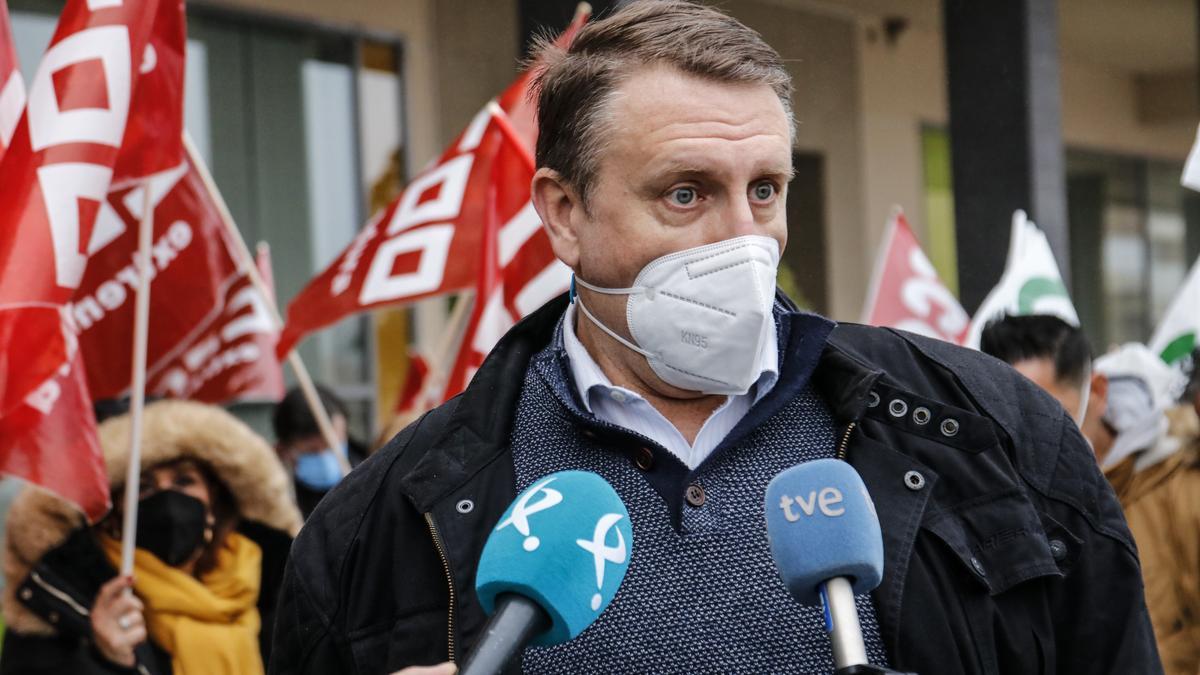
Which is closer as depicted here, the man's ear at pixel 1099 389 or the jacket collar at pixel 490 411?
the jacket collar at pixel 490 411

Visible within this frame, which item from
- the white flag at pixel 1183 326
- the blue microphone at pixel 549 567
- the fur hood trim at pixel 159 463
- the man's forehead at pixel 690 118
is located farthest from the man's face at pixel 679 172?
the white flag at pixel 1183 326

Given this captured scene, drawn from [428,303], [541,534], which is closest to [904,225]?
[428,303]

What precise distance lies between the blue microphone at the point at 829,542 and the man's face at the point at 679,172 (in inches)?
26.7

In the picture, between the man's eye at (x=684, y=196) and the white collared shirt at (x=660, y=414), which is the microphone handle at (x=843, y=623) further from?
the man's eye at (x=684, y=196)

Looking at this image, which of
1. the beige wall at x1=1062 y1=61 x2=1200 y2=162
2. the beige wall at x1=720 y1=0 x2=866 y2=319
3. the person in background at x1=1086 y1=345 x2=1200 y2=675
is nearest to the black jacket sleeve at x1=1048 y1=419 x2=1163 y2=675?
the person in background at x1=1086 y1=345 x2=1200 y2=675

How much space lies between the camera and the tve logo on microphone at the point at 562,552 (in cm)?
155

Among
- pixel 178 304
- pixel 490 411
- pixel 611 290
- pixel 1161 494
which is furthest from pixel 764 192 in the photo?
pixel 178 304

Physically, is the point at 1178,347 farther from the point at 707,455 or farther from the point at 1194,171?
the point at 707,455

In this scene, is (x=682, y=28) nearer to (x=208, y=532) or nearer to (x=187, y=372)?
(x=208, y=532)

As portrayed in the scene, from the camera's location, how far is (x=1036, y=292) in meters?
6.14

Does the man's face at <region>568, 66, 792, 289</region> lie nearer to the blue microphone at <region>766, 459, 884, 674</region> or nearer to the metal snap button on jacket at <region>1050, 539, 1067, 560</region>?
the metal snap button on jacket at <region>1050, 539, 1067, 560</region>

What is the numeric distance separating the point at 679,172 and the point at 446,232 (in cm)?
372

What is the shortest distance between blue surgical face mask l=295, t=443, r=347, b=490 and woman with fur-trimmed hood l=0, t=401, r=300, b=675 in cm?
105

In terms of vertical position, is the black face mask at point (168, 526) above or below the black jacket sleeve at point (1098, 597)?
below
